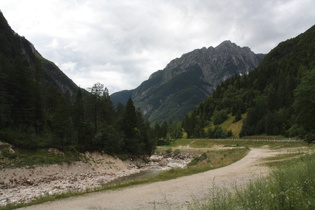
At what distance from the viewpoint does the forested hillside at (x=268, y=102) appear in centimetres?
3109

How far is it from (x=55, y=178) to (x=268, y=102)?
98.7 metres

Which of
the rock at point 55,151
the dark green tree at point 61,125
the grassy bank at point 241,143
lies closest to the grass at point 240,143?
the grassy bank at point 241,143

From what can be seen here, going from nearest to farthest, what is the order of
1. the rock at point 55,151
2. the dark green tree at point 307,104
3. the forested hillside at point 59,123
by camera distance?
the dark green tree at point 307,104 < the rock at point 55,151 < the forested hillside at point 59,123

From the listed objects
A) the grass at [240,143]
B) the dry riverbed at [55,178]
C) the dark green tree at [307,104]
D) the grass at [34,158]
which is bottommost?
the dry riverbed at [55,178]

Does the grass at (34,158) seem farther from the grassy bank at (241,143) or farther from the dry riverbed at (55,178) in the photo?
the grassy bank at (241,143)

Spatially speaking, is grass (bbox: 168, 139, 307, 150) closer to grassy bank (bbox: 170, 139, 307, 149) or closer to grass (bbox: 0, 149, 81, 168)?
grassy bank (bbox: 170, 139, 307, 149)

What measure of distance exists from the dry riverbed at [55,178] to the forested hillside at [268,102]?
29382 mm

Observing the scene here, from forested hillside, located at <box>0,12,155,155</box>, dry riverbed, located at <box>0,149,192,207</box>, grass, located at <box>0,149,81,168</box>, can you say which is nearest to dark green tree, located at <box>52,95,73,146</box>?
forested hillside, located at <box>0,12,155,155</box>

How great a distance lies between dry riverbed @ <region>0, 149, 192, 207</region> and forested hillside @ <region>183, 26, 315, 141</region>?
2938 cm

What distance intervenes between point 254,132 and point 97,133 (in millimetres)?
72376

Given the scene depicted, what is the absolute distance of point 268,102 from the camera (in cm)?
10694

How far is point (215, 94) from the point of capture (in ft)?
568

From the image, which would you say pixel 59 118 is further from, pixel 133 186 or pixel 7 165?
pixel 133 186

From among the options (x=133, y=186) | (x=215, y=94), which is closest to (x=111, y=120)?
(x=133, y=186)
